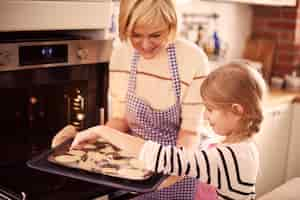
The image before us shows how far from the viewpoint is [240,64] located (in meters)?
1.21

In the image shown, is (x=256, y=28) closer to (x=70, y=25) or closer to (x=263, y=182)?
(x=263, y=182)

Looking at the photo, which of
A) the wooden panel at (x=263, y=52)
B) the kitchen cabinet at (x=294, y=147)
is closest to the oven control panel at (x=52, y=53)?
the kitchen cabinet at (x=294, y=147)

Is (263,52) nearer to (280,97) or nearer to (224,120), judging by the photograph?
(280,97)

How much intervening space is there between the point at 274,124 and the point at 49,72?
1550 millimetres

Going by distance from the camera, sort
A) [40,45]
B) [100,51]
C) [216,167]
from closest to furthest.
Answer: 1. [216,167]
2. [40,45]
3. [100,51]

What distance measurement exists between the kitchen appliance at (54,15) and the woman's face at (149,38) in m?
0.14

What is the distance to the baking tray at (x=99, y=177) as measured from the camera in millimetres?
1219

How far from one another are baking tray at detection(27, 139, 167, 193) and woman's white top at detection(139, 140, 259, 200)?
0.36ft

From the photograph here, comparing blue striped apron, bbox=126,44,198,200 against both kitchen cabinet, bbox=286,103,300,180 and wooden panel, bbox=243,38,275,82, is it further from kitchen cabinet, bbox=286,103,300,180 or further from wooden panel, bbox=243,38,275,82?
wooden panel, bbox=243,38,275,82

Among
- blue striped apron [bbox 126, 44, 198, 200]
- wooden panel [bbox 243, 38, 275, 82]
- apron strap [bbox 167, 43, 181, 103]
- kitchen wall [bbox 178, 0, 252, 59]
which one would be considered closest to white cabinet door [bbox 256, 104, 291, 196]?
wooden panel [bbox 243, 38, 275, 82]

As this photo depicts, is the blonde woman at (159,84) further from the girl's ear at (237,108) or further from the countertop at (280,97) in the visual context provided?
the countertop at (280,97)

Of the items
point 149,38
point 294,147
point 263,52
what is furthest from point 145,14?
point 263,52

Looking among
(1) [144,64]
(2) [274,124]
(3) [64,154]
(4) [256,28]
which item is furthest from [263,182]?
(3) [64,154]

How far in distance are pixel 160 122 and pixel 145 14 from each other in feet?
1.11
